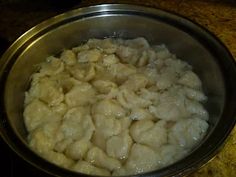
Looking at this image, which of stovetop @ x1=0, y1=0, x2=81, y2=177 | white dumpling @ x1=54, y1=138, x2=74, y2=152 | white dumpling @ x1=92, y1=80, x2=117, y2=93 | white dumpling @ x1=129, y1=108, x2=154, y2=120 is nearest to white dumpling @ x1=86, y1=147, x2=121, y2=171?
white dumpling @ x1=54, y1=138, x2=74, y2=152

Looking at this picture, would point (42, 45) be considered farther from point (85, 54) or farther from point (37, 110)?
point (37, 110)

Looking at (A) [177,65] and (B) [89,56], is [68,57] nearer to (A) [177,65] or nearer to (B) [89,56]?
(B) [89,56]

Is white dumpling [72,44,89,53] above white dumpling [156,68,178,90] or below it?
above

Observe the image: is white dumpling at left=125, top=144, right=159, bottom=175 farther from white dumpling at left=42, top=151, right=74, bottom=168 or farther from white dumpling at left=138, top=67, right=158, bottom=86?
white dumpling at left=138, top=67, right=158, bottom=86

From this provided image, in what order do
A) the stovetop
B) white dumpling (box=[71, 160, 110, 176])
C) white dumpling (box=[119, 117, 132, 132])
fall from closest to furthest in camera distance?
white dumpling (box=[71, 160, 110, 176]) < white dumpling (box=[119, 117, 132, 132]) < the stovetop

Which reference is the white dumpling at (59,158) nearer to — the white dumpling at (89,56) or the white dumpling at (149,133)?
the white dumpling at (149,133)
